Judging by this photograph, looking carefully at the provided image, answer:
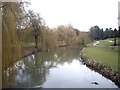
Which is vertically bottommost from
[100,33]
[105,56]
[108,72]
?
[108,72]

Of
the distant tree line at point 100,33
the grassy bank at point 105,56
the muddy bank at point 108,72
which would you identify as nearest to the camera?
the muddy bank at point 108,72

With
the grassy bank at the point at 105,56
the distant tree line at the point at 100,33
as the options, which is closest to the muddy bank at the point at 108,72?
the grassy bank at the point at 105,56

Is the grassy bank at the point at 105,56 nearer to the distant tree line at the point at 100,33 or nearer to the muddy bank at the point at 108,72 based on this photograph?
the muddy bank at the point at 108,72

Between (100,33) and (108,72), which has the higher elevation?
(100,33)

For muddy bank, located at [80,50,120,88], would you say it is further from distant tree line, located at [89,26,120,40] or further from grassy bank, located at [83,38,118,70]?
distant tree line, located at [89,26,120,40]

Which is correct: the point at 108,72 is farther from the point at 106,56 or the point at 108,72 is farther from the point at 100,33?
the point at 100,33

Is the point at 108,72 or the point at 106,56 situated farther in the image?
the point at 106,56

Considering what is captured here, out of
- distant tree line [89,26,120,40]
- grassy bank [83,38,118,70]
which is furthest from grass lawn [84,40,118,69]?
distant tree line [89,26,120,40]

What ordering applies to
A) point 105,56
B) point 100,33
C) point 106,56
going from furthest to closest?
point 100,33 < point 105,56 < point 106,56

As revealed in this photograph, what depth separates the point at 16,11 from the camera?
812cm

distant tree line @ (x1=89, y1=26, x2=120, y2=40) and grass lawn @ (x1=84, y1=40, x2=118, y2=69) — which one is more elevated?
distant tree line @ (x1=89, y1=26, x2=120, y2=40)

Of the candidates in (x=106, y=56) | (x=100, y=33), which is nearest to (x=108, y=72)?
(x=106, y=56)

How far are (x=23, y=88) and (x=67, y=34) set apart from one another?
30.5 metres

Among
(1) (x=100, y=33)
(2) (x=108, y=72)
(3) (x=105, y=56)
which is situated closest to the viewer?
(2) (x=108, y=72)
